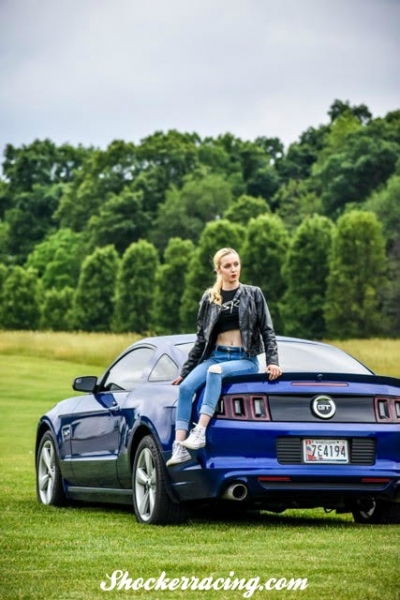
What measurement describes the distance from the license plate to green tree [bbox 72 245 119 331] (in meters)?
81.5

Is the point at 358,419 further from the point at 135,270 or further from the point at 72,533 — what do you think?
the point at 135,270

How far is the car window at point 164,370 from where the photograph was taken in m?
11.0

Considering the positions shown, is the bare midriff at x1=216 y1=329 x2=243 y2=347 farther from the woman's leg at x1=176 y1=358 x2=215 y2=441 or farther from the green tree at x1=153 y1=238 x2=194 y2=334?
the green tree at x1=153 y1=238 x2=194 y2=334

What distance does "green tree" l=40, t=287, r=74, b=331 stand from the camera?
3812 inches

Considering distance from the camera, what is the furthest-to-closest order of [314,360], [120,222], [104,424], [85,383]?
[120,222], [85,383], [104,424], [314,360]

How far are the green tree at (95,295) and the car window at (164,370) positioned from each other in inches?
3162

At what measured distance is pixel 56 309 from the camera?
97750 mm

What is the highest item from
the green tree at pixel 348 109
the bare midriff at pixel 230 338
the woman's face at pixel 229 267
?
the green tree at pixel 348 109

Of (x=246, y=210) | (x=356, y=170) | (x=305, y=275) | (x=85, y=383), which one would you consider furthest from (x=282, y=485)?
(x=356, y=170)

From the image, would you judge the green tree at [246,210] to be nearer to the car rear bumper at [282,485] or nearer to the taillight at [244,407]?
the car rear bumper at [282,485]

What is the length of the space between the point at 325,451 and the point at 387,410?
21.4 inches

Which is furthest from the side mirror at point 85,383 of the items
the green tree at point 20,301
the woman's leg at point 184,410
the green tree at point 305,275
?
the green tree at point 20,301

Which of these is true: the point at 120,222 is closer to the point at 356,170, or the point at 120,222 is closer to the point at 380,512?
the point at 356,170

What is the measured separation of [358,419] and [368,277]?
66.8m
